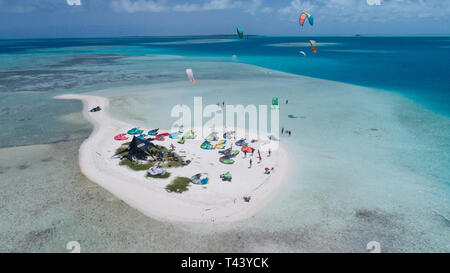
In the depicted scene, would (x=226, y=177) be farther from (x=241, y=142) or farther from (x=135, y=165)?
(x=135, y=165)

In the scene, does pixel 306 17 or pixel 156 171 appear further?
pixel 306 17

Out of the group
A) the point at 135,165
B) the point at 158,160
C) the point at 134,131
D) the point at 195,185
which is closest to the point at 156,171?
the point at 158,160

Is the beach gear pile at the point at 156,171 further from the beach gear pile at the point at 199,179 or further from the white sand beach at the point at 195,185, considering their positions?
the beach gear pile at the point at 199,179

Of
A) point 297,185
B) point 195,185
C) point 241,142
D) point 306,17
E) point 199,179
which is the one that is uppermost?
point 306,17

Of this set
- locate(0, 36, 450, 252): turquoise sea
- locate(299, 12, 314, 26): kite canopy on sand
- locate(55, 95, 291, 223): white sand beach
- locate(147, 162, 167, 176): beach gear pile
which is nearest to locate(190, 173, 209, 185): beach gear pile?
Answer: locate(55, 95, 291, 223): white sand beach

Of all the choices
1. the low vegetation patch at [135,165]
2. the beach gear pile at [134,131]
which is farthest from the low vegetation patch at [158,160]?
the beach gear pile at [134,131]

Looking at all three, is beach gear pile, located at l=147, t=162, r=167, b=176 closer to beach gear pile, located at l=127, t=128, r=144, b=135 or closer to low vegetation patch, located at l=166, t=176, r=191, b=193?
low vegetation patch, located at l=166, t=176, r=191, b=193
